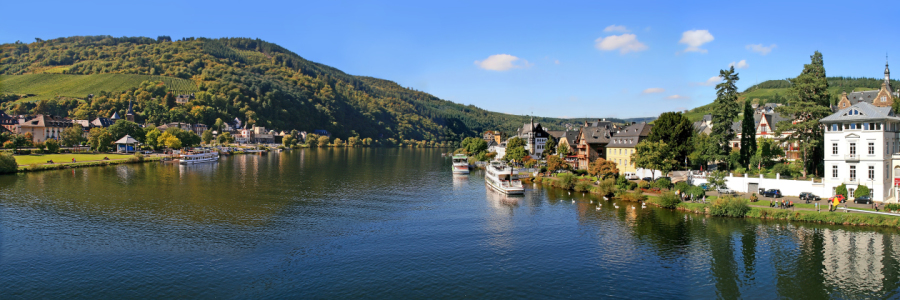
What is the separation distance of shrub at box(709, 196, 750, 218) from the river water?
1.88 metres

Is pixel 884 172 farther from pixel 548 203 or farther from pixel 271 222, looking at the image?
pixel 271 222

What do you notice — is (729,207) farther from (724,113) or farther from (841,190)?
(724,113)

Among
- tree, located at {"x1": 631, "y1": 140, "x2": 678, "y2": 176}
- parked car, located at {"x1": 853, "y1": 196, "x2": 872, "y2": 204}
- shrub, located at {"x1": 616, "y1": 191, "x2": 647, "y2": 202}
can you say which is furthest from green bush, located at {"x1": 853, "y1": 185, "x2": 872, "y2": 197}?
shrub, located at {"x1": 616, "y1": 191, "x2": 647, "y2": 202}

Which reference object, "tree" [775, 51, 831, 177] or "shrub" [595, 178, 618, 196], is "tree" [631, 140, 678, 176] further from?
"tree" [775, 51, 831, 177]

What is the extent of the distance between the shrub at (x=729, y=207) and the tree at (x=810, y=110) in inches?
476

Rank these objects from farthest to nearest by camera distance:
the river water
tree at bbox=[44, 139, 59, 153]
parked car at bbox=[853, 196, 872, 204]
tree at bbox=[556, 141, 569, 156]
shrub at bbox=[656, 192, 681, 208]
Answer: tree at bbox=[44, 139, 59, 153], tree at bbox=[556, 141, 569, 156], shrub at bbox=[656, 192, 681, 208], parked car at bbox=[853, 196, 872, 204], the river water

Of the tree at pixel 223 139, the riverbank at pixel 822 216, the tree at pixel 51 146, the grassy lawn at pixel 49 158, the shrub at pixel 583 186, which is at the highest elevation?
the tree at pixel 223 139

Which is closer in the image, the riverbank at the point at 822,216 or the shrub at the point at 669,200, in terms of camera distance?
Answer: the riverbank at the point at 822,216

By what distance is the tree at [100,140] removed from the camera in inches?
4926

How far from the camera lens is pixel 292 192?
66000 millimetres

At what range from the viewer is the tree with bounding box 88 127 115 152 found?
411 ft

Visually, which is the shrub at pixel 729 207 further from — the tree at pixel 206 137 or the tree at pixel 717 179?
the tree at pixel 206 137

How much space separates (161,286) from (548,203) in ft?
136

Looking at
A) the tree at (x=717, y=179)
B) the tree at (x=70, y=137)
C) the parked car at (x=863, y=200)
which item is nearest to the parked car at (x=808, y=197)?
the parked car at (x=863, y=200)
